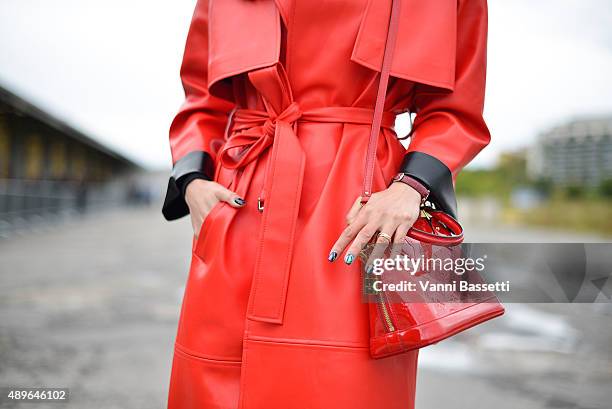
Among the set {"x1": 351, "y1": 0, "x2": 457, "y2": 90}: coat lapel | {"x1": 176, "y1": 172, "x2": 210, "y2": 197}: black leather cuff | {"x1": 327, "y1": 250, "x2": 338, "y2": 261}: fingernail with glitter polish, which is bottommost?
{"x1": 327, "y1": 250, "x2": 338, "y2": 261}: fingernail with glitter polish

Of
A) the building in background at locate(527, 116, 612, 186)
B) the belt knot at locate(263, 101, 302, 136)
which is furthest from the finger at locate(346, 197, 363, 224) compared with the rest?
the building in background at locate(527, 116, 612, 186)

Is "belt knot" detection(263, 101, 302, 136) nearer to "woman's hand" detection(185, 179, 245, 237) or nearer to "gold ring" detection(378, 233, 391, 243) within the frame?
"woman's hand" detection(185, 179, 245, 237)

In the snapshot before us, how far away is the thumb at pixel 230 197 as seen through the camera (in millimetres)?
1444

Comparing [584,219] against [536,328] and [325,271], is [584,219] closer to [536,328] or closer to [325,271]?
[536,328]

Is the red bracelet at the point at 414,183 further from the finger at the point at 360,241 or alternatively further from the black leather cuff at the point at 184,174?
the black leather cuff at the point at 184,174

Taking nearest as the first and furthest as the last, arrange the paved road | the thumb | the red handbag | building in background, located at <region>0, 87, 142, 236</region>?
1. the red handbag
2. the thumb
3. the paved road
4. building in background, located at <region>0, 87, 142, 236</region>

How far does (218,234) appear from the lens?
1.45m

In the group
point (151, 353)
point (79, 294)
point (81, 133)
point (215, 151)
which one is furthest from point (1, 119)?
point (215, 151)

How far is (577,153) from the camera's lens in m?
26.9

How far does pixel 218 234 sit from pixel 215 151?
348mm

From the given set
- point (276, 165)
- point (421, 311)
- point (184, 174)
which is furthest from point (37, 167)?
point (421, 311)

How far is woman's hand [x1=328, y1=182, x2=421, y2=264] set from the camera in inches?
49.3

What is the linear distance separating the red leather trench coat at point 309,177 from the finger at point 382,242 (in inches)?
2.7

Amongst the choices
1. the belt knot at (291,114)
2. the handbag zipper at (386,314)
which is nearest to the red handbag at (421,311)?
the handbag zipper at (386,314)
